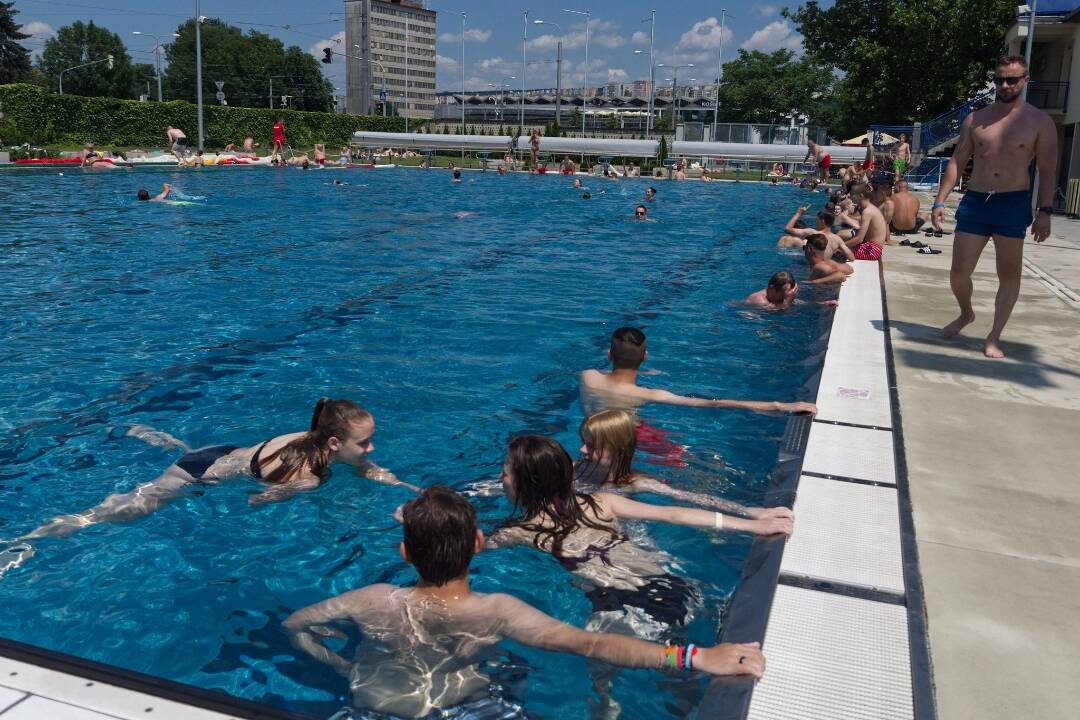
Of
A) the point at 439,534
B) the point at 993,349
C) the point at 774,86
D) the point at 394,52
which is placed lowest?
the point at 439,534

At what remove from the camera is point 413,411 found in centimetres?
605

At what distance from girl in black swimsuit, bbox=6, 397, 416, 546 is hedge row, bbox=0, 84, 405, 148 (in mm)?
37208

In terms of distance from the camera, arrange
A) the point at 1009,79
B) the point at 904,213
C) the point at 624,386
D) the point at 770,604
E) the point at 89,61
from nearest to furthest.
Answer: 1. the point at 770,604
2. the point at 1009,79
3. the point at 624,386
4. the point at 904,213
5. the point at 89,61

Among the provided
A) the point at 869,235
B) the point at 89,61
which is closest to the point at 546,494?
the point at 869,235

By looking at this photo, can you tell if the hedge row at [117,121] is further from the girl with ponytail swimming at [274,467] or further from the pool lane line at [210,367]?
the girl with ponytail swimming at [274,467]

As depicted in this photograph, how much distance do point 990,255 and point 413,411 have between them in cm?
874

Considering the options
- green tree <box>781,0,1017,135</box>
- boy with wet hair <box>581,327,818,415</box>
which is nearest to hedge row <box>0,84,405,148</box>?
green tree <box>781,0,1017,135</box>

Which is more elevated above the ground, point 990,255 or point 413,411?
point 990,255

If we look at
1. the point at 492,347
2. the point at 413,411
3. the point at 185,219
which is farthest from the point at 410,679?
the point at 185,219

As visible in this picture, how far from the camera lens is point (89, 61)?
106812 mm

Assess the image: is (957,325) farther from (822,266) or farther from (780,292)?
(822,266)

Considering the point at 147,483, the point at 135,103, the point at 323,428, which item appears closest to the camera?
the point at 323,428

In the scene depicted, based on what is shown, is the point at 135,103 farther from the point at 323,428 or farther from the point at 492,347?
the point at 323,428

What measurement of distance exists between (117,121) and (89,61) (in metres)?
80.3
